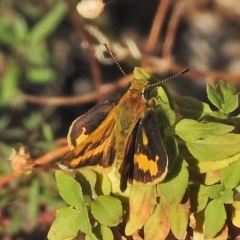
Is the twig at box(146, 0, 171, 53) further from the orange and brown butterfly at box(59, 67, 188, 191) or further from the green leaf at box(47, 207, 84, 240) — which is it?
the green leaf at box(47, 207, 84, 240)

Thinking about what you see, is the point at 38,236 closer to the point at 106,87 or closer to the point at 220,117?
the point at 106,87

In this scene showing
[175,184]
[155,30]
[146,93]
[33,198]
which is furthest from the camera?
[155,30]

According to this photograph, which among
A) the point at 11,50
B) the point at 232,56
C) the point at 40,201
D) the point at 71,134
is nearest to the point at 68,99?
the point at 11,50

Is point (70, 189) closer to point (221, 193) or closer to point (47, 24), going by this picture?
point (221, 193)

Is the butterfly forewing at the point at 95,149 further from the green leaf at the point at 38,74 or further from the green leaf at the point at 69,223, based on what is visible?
the green leaf at the point at 38,74

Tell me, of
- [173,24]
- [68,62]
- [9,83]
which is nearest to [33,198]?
[9,83]

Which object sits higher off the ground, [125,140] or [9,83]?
[125,140]
